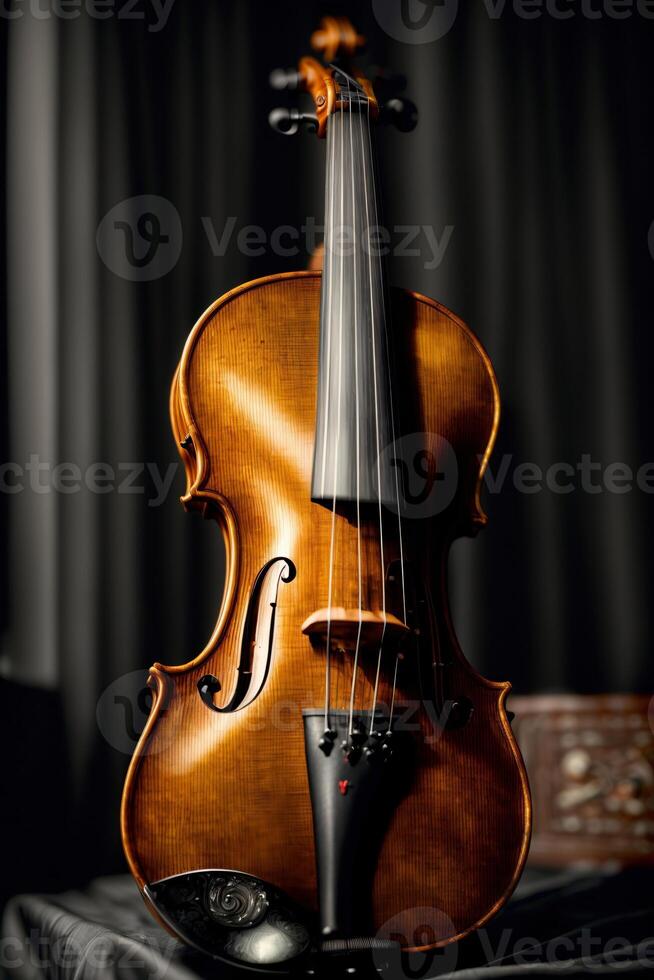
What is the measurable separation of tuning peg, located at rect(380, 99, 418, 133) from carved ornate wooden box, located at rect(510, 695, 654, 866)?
85 cm

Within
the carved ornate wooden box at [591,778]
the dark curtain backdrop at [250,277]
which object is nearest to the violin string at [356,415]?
the dark curtain backdrop at [250,277]

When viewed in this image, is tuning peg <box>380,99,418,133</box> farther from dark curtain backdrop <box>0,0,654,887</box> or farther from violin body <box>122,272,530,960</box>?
dark curtain backdrop <box>0,0,654,887</box>

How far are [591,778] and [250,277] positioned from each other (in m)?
0.95

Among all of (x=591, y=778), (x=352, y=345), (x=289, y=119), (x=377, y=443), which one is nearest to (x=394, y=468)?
(x=377, y=443)

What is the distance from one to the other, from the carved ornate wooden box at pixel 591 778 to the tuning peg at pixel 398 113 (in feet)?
2.80

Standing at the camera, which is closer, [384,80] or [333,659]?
[333,659]

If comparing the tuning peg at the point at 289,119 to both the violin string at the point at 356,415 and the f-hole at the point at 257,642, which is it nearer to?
the violin string at the point at 356,415

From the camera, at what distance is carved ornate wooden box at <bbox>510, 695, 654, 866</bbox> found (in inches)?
57.3

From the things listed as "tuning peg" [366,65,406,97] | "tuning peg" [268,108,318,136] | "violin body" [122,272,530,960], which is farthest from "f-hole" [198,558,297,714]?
"tuning peg" [366,65,406,97]

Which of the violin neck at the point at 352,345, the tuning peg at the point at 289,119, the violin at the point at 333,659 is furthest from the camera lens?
the tuning peg at the point at 289,119

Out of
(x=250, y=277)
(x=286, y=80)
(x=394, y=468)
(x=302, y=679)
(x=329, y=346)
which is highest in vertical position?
(x=286, y=80)

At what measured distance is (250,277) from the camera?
1.64 metres

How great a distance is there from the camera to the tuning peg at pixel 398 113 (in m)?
1.24

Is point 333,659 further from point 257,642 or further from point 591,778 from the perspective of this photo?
point 591,778
